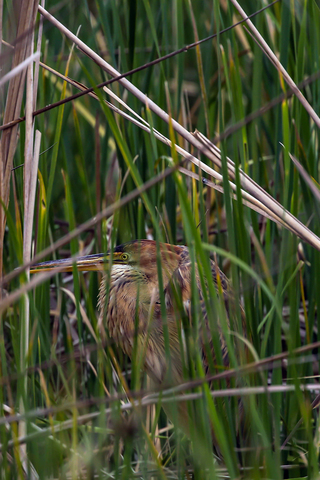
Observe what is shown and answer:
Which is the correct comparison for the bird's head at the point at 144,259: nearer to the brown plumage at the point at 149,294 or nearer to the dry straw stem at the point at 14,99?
the brown plumage at the point at 149,294

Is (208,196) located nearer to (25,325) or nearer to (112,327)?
(112,327)

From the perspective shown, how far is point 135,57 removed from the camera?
1.38 metres

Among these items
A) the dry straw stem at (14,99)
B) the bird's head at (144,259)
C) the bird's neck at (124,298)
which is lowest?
the bird's neck at (124,298)

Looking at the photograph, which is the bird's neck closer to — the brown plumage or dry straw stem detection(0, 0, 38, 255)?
the brown plumage

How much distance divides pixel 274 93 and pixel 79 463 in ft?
3.55

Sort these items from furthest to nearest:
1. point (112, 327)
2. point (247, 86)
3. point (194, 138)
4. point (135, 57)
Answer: point (247, 86)
point (112, 327)
point (135, 57)
point (194, 138)

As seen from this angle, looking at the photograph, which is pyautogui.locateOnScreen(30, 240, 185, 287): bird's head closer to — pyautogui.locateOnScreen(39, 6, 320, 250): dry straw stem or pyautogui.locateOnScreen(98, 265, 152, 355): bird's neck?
pyautogui.locateOnScreen(98, 265, 152, 355): bird's neck

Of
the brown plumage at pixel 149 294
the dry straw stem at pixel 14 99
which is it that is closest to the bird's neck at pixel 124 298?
the brown plumage at pixel 149 294

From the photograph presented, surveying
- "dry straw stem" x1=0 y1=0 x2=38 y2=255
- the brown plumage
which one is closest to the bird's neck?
the brown plumage

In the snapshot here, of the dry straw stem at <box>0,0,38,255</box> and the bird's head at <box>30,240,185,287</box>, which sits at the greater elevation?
the dry straw stem at <box>0,0,38,255</box>

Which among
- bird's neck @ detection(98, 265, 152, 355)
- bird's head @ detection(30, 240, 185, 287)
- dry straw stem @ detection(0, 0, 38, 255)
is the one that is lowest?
bird's neck @ detection(98, 265, 152, 355)

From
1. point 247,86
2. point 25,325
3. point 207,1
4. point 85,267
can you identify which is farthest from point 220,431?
point 207,1

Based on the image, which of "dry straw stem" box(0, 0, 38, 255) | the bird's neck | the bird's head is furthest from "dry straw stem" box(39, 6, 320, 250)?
the bird's neck

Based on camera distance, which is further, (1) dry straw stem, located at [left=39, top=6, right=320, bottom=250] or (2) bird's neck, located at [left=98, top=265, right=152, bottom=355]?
(2) bird's neck, located at [left=98, top=265, right=152, bottom=355]
